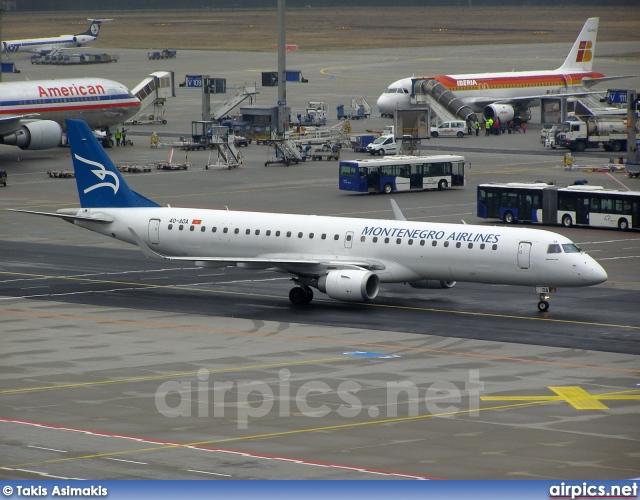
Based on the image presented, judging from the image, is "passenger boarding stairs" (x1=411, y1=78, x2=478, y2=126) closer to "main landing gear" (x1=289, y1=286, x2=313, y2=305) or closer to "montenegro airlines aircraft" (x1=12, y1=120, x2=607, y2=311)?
"montenegro airlines aircraft" (x1=12, y1=120, x2=607, y2=311)

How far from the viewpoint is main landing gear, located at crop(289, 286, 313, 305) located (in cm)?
5762

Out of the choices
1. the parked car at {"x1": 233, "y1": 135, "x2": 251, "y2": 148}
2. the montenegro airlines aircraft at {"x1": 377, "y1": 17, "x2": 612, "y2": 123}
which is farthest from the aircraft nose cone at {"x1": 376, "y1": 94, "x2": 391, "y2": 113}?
the parked car at {"x1": 233, "y1": 135, "x2": 251, "y2": 148}

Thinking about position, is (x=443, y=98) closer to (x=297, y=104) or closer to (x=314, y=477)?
(x=297, y=104)

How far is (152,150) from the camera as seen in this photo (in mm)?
128250

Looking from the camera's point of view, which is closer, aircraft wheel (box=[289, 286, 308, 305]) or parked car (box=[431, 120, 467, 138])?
aircraft wheel (box=[289, 286, 308, 305])

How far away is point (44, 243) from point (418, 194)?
33434 mm

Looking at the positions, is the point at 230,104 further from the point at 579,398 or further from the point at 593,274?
the point at 579,398

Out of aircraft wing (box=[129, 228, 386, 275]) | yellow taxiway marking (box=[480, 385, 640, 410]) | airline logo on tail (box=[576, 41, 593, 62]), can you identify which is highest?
airline logo on tail (box=[576, 41, 593, 62])

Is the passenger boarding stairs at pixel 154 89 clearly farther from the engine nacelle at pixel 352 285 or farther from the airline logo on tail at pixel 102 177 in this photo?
the engine nacelle at pixel 352 285

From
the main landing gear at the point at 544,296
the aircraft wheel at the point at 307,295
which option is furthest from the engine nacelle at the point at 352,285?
the main landing gear at the point at 544,296

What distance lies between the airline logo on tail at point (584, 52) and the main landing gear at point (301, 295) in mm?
109012

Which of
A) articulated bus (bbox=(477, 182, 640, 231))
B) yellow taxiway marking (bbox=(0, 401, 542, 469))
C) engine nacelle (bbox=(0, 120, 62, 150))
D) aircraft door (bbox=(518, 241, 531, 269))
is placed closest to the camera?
yellow taxiway marking (bbox=(0, 401, 542, 469))

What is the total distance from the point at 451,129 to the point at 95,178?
83.8 meters

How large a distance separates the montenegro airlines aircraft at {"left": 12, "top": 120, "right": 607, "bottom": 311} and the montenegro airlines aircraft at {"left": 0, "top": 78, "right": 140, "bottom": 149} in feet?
177
